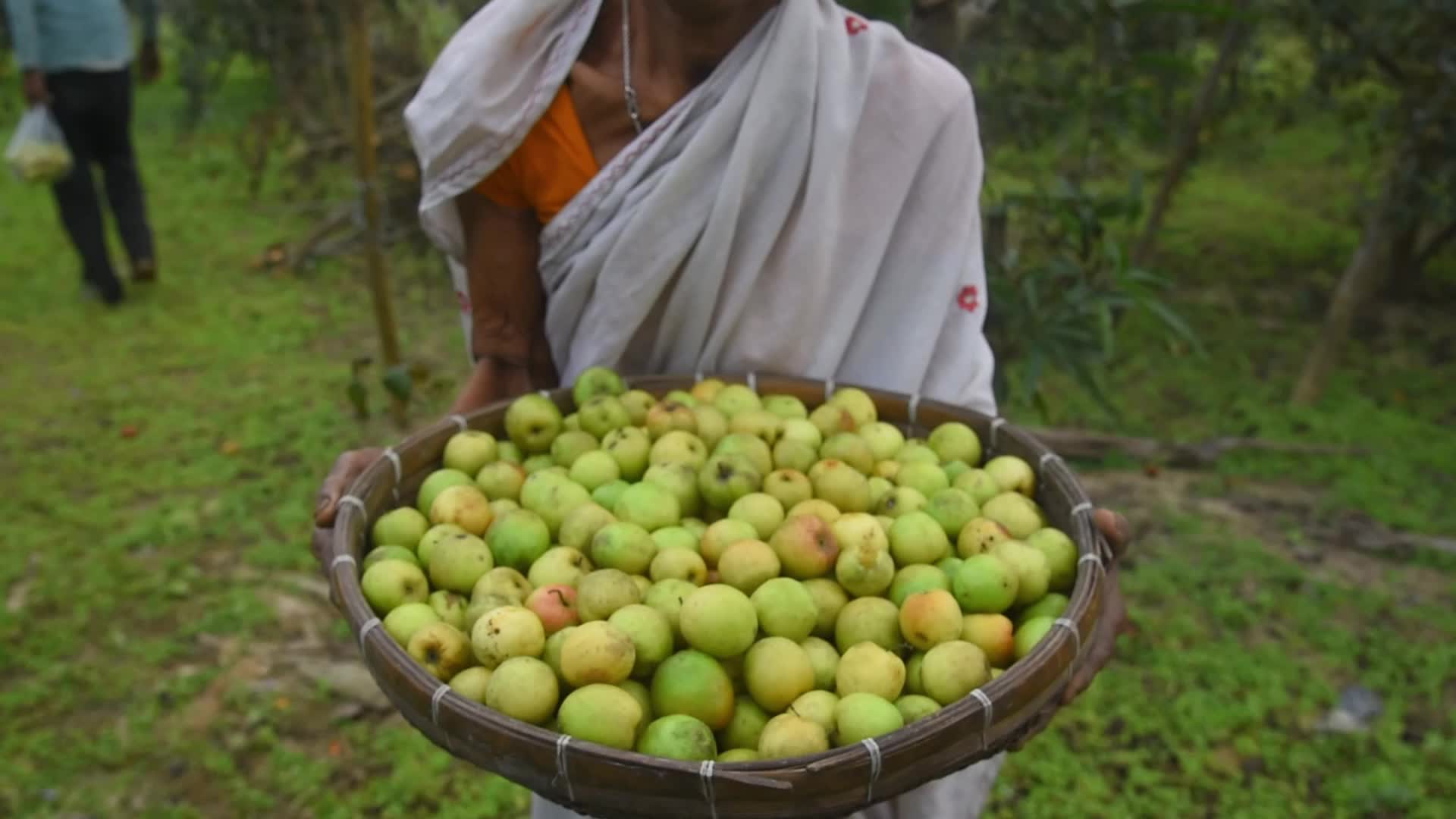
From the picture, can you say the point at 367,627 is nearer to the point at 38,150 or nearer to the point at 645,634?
the point at 645,634

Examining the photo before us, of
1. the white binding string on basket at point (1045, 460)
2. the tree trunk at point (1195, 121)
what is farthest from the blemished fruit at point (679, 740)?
the tree trunk at point (1195, 121)

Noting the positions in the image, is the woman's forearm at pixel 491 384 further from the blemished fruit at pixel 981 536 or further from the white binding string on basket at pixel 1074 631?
the white binding string on basket at pixel 1074 631

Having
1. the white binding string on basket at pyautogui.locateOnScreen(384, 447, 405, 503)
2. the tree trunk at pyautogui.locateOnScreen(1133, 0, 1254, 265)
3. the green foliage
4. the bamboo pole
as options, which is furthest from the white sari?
the tree trunk at pyautogui.locateOnScreen(1133, 0, 1254, 265)

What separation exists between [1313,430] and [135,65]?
11.9 metres

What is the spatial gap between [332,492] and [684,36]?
3.11ft

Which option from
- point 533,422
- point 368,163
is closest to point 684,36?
point 533,422

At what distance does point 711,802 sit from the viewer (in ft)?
3.90

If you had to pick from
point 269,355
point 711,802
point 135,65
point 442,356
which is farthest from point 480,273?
point 135,65

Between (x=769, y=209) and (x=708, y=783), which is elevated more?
(x=769, y=209)

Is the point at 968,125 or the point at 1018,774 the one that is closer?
the point at 968,125

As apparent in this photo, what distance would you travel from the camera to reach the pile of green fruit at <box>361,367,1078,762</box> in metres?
1.42

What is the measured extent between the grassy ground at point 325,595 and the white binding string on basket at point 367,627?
1.66m

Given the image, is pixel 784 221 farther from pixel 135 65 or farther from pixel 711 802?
A: pixel 135 65

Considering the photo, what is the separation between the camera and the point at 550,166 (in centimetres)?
200
